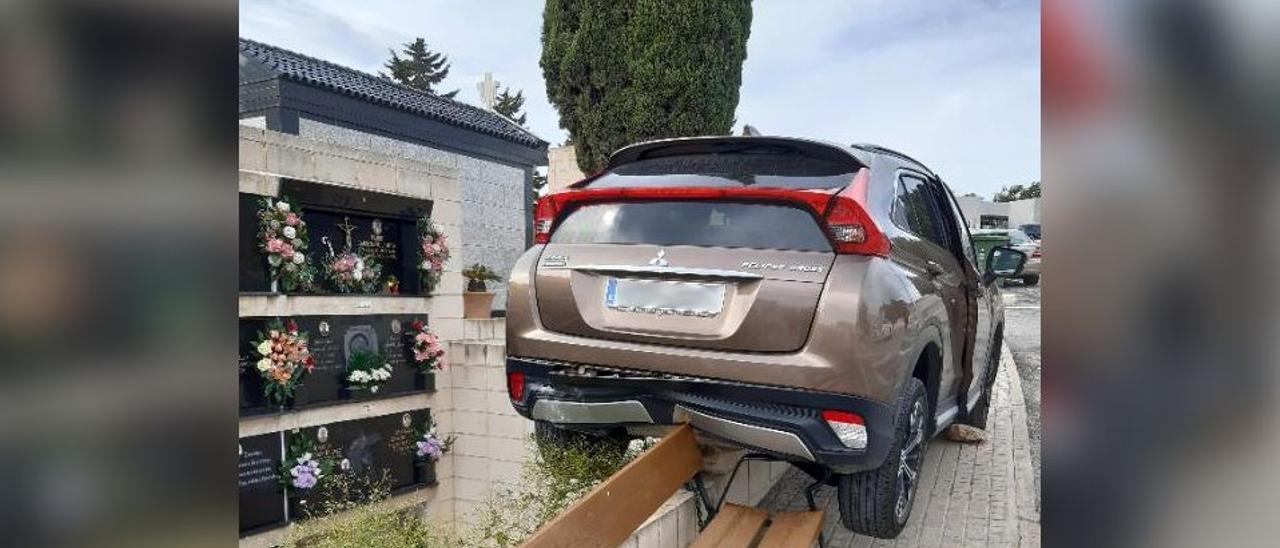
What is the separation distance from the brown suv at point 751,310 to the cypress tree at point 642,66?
5.54m

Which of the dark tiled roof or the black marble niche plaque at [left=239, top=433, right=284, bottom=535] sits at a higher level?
the dark tiled roof

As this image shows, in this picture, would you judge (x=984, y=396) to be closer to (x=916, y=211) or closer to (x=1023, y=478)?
(x=1023, y=478)

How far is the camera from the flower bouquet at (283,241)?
18.6ft

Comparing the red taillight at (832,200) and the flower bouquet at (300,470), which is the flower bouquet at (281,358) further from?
the red taillight at (832,200)

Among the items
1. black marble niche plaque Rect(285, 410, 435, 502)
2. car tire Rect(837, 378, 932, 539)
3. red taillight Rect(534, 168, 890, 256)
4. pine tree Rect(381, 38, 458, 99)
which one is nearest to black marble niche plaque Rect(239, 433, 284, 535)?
black marble niche plaque Rect(285, 410, 435, 502)

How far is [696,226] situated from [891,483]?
1.25m

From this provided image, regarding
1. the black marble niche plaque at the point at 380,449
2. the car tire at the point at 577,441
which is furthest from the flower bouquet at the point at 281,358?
the car tire at the point at 577,441

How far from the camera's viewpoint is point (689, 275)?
9.06ft

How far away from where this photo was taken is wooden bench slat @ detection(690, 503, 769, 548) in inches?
115

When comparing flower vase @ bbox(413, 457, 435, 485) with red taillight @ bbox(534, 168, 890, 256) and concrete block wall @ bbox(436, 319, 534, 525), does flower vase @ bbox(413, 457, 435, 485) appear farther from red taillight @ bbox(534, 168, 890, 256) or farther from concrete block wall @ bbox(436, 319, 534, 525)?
red taillight @ bbox(534, 168, 890, 256)

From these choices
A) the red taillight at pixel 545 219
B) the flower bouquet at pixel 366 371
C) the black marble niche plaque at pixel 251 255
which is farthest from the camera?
the flower bouquet at pixel 366 371

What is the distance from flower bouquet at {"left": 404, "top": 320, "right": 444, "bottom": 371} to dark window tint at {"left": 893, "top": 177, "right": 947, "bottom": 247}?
4.99 metres
